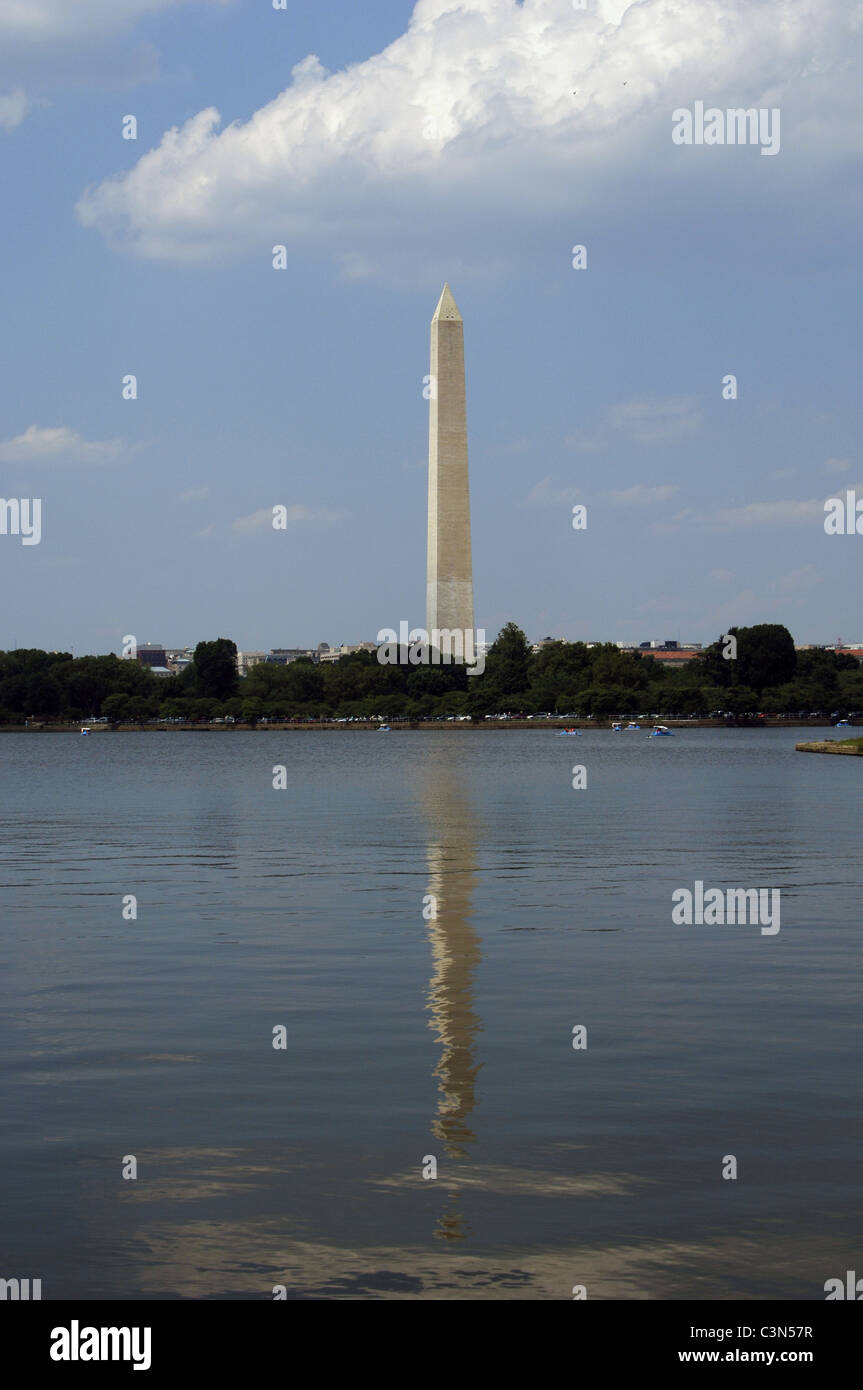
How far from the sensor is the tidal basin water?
1055 centimetres

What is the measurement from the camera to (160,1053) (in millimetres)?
16703

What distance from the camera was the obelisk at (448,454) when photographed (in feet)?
433

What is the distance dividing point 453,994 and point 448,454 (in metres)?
115

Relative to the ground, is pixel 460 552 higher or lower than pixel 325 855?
higher

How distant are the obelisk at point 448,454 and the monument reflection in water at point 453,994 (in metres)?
86.0

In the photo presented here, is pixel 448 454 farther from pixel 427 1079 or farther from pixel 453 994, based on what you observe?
pixel 427 1079

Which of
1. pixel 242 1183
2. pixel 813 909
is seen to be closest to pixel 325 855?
pixel 813 909

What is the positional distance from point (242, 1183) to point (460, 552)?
404 feet

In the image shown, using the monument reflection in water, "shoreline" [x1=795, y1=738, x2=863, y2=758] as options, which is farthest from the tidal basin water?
"shoreline" [x1=795, y1=738, x2=863, y2=758]

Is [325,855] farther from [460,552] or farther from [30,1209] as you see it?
[460,552]

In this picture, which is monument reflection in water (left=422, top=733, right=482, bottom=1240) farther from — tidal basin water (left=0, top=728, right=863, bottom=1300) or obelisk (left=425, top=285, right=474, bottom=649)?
obelisk (left=425, top=285, right=474, bottom=649)

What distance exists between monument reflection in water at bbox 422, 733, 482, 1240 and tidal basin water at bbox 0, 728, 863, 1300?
0.05m
